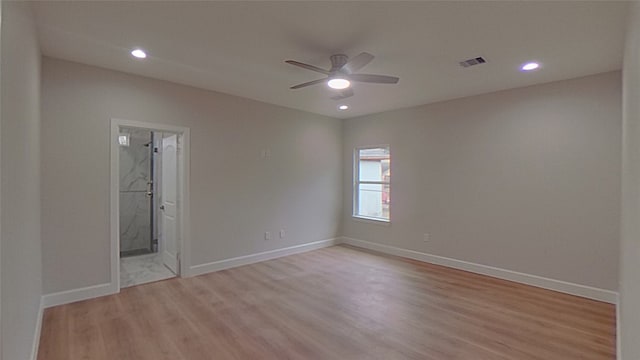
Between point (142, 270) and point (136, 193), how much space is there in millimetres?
1866

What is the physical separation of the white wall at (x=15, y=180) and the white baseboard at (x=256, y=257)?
2.22 metres

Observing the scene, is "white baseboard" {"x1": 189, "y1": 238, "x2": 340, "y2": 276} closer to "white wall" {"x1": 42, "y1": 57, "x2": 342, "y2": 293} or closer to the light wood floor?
"white wall" {"x1": 42, "y1": 57, "x2": 342, "y2": 293}

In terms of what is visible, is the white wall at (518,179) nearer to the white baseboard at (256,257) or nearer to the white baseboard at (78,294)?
the white baseboard at (256,257)

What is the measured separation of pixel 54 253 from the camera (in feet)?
10.7

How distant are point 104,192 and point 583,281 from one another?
225 inches

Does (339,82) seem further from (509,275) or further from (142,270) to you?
(142,270)

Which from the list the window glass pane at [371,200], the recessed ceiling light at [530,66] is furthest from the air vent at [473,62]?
the window glass pane at [371,200]

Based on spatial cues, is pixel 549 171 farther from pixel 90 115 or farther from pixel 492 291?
pixel 90 115

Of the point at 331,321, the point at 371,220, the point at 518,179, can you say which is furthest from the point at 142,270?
the point at 518,179

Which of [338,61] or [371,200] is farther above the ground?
[338,61]

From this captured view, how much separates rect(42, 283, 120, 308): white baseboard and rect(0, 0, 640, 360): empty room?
0.7 inches

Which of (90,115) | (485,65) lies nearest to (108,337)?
(90,115)

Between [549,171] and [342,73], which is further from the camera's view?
[549,171]

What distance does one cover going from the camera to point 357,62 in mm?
2846
